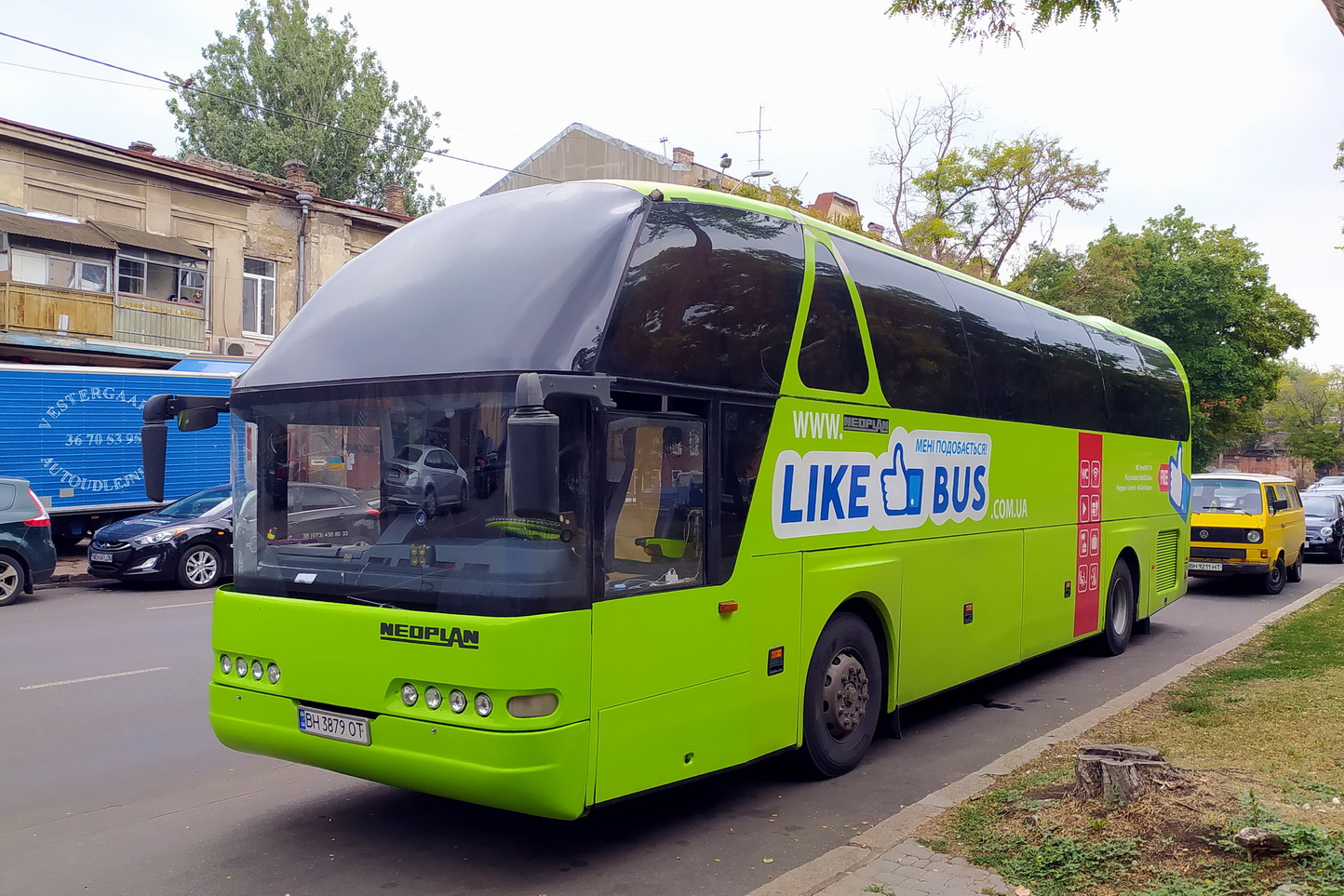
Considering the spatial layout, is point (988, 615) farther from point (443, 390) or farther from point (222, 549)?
point (222, 549)

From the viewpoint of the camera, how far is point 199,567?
1627 cm

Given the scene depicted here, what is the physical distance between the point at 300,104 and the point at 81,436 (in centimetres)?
3030

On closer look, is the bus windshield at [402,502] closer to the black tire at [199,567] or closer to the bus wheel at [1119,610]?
the bus wheel at [1119,610]

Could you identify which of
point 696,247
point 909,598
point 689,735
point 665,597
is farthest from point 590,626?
point 909,598

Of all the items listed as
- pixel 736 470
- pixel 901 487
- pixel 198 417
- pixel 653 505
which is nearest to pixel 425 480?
pixel 653 505

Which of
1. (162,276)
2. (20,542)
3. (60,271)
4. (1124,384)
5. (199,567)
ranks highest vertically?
(162,276)

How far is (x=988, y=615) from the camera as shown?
8.45 m

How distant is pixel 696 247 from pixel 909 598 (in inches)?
124

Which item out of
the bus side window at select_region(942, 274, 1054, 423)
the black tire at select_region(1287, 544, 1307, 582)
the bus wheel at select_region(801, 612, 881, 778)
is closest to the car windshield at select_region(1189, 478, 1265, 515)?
the black tire at select_region(1287, 544, 1307, 582)

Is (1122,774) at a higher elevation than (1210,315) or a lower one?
lower

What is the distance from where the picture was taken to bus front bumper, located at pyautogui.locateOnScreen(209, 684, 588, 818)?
4.52m

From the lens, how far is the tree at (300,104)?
43.2 metres

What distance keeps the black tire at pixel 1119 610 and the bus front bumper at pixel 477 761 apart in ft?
27.2

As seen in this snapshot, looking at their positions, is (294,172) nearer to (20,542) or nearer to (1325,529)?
(20,542)
